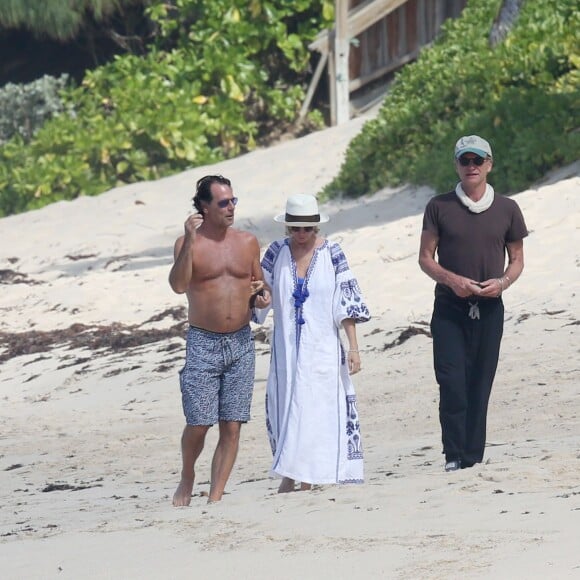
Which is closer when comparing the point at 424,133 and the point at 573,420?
the point at 573,420

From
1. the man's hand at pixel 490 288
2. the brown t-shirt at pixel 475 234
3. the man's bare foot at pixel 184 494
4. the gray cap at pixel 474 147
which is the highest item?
the gray cap at pixel 474 147

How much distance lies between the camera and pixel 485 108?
15.5 m

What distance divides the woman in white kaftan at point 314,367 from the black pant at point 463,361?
1.14 feet

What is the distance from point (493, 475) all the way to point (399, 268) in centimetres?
589

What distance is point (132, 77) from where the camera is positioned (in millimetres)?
20141

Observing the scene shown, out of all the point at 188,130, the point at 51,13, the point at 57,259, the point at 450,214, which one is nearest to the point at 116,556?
the point at 450,214

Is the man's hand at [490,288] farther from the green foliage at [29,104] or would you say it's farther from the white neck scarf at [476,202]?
the green foliage at [29,104]

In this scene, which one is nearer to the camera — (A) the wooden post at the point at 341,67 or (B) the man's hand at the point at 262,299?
(B) the man's hand at the point at 262,299

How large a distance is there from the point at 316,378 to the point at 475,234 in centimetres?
88

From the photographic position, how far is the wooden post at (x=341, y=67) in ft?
63.9

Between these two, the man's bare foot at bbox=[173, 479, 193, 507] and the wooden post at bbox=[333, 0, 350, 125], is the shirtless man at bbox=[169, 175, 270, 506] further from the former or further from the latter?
the wooden post at bbox=[333, 0, 350, 125]

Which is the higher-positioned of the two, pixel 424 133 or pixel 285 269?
pixel 285 269

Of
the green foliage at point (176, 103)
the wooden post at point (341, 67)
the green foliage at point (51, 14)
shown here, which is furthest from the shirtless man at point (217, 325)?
the green foliage at point (51, 14)

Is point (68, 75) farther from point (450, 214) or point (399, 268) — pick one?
point (450, 214)
